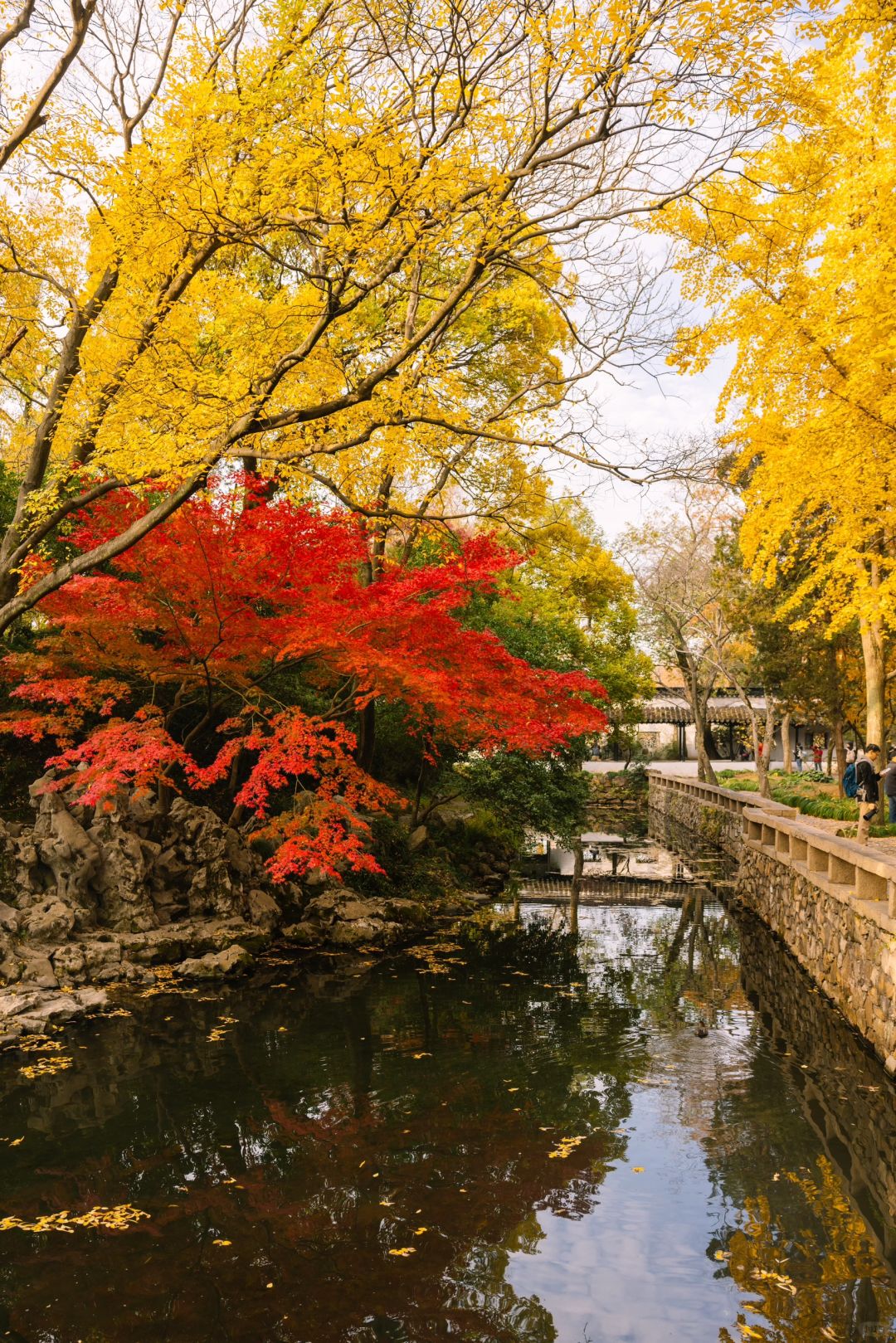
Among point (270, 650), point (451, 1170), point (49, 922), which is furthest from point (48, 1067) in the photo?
point (270, 650)

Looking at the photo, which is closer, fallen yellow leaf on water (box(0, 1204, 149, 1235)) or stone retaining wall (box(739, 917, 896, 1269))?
fallen yellow leaf on water (box(0, 1204, 149, 1235))

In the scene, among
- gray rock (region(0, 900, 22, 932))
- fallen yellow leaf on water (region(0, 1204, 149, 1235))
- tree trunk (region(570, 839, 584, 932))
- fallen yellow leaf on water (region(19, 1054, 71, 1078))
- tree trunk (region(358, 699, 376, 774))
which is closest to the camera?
fallen yellow leaf on water (region(0, 1204, 149, 1235))

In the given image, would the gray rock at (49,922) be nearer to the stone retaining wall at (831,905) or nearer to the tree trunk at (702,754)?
the stone retaining wall at (831,905)

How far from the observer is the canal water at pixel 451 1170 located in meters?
4.60

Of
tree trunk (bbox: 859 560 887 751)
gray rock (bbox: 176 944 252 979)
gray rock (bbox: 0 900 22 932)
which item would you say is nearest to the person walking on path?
tree trunk (bbox: 859 560 887 751)

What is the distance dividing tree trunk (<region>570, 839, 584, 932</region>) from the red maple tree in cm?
386

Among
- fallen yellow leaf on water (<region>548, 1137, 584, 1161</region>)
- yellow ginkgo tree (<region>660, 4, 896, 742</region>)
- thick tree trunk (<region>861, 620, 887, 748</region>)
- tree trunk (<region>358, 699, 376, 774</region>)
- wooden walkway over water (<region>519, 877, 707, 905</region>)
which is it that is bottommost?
wooden walkway over water (<region>519, 877, 707, 905</region>)

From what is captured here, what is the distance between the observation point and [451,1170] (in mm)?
6016

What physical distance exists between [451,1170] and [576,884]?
1245 cm

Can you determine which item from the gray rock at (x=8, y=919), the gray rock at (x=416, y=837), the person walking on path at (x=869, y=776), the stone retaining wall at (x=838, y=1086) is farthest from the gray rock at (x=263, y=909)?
the person walking on path at (x=869, y=776)

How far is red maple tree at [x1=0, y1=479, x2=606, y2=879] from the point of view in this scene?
1046 cm

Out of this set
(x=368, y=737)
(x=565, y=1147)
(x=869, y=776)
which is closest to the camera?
(x=565, y=1147)

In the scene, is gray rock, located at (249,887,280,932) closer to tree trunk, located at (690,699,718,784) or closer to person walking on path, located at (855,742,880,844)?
person walking on path, located at (855,742,880,844)

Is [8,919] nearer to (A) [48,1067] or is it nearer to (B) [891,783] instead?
(A) [48,1067]
